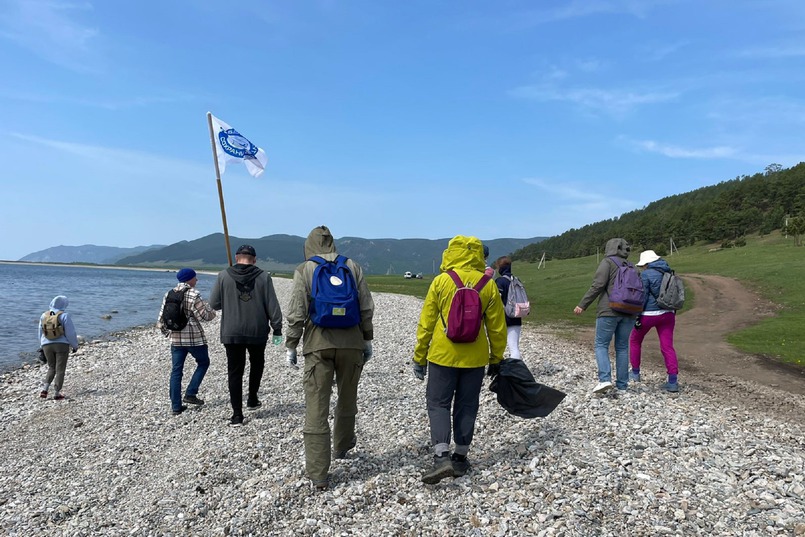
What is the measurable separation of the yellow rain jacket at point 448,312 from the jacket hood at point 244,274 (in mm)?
3797

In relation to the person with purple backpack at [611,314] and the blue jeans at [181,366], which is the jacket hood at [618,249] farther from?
the blue jeans at [181,366]

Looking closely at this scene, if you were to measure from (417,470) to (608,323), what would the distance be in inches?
202

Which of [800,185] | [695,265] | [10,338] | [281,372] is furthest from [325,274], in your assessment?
[800,185]

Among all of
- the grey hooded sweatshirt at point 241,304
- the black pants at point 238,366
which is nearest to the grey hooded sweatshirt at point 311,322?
the grey hooded sweatshirt at point 241,304

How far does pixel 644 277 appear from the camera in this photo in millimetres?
9781

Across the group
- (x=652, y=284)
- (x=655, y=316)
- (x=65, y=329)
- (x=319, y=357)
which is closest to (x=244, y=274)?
(x=319, y=357)

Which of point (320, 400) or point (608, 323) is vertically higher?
point (608, 323)

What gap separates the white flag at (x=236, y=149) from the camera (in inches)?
469

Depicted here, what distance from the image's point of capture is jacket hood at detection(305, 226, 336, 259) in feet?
21.2

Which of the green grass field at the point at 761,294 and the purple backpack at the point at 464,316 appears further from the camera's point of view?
the green grass field at the point at 761,294

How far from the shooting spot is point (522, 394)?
254 inches

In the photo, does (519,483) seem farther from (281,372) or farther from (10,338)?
(10,338)

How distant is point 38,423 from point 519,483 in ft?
36.1

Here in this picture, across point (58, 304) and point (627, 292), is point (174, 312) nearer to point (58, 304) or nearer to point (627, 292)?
point (58, 304)
